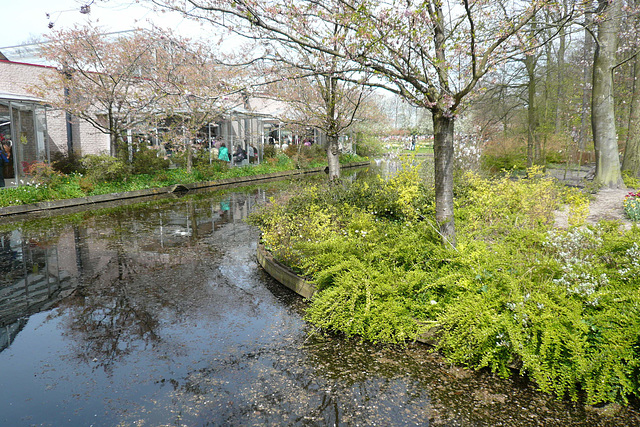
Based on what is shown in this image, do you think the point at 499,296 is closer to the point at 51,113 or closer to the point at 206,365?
the point at 206,365

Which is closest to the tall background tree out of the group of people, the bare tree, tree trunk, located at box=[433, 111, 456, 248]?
tree trunk, located at box=[433, 111, 456, 248]

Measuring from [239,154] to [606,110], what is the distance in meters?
19.9

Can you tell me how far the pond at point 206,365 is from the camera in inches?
128

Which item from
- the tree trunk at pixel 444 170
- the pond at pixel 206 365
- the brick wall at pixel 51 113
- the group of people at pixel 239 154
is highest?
the brick wall at pixel 51 113

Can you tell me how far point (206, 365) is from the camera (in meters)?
4.05

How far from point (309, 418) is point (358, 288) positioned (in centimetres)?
183

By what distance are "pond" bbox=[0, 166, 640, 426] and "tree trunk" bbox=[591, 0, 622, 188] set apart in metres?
10.8

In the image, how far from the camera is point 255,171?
25969 millimetres

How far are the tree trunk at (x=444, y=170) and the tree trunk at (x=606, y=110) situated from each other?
30.4 ft

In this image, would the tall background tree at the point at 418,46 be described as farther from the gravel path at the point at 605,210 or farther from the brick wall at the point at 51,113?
the brick wall at the point at 51,113

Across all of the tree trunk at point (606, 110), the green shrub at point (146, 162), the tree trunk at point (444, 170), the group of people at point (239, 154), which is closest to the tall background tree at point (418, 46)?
the tree trunk at point (444, 170)

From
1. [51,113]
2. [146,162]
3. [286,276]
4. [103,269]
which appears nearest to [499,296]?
[286,276]

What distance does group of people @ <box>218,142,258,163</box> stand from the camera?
25.0 meters

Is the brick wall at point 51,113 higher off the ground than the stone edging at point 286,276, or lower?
higher
